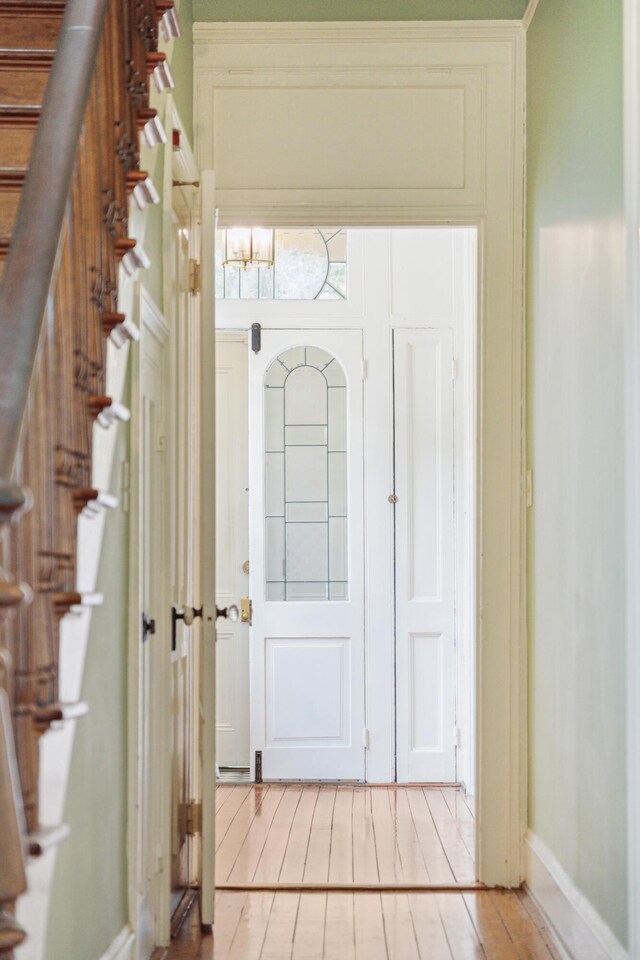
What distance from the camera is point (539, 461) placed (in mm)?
3977

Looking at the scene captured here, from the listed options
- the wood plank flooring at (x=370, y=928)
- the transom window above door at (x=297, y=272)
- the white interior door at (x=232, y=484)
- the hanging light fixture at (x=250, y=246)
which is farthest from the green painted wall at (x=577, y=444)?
the white interior door at (x=232, y=484)

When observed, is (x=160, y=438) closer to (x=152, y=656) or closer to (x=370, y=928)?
(x=152, y=656)

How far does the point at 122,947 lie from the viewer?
296 centimetres

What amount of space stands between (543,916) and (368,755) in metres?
2.42

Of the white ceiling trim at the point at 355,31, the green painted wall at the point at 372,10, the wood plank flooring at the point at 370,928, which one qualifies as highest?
the green painted wall at the point at 372,10

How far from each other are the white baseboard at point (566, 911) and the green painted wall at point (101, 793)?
1239 mm

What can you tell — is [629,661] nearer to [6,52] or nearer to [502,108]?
[6,52]

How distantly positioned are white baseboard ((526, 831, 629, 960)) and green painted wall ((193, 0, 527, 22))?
9.76 ft

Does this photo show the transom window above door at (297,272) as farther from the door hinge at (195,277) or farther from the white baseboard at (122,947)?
the white baseboard at (122,947)

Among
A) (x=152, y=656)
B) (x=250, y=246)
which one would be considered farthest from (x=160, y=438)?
(x=250, y=246)

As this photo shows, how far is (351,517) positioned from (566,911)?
3.08 meters

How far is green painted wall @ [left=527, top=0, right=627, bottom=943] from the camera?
291cm

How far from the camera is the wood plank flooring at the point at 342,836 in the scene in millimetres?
4297

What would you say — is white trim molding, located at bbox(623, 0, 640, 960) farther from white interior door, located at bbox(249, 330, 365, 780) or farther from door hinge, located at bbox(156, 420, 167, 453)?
white interior door, located at bbox(249, 330, 365, 780)
